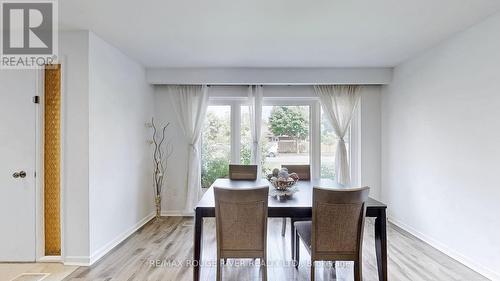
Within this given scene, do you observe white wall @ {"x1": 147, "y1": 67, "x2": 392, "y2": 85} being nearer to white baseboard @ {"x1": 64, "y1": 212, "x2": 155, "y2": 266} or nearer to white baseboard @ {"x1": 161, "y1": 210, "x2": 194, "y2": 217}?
white baseboard @ {"x1": 161, "y1": 210, "x2": 194, "y2": 217}

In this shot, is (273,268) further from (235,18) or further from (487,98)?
(487,98)

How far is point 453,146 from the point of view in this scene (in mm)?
3168

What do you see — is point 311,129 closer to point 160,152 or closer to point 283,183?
point 283,183

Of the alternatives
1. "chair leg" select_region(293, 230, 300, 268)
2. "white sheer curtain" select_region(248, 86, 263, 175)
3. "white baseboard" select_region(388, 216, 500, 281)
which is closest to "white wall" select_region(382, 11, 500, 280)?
"white baseboard" select_region(388, 216, 500, 281)

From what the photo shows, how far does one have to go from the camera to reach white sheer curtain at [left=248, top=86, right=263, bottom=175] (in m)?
4.82

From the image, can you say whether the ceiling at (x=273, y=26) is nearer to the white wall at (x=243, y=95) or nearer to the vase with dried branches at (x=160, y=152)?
the white wall at (x=243, y=95)

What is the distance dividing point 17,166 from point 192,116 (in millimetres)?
2488

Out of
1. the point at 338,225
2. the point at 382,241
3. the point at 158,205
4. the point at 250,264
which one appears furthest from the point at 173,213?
the point at 382,241

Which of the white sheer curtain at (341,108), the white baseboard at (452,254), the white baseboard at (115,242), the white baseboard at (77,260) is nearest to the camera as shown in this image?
the white baseboard at (452,254)

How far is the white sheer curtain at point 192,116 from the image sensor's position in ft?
15.7

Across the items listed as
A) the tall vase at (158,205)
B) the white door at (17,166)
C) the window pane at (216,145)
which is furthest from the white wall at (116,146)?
the window pane at (216,145)

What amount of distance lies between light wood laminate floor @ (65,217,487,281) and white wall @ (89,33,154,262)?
0.95ft

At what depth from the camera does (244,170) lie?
376 centimetres

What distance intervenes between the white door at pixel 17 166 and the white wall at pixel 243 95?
208 centimetres
